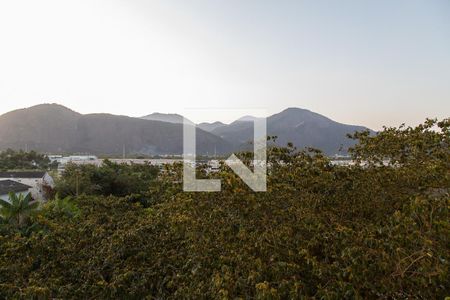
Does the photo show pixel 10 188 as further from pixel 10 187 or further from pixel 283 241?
pixel 283 241

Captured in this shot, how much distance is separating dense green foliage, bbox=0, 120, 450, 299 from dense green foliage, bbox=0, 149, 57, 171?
47001mm

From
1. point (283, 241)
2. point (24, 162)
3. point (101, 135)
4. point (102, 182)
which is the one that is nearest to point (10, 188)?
point (102, 182)

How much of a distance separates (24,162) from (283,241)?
5241cm

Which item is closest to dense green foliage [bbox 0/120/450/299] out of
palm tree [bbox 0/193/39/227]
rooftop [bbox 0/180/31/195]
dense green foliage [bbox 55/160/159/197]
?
palm tree [bbox 0/193/39/227]

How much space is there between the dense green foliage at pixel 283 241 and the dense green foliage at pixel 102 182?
16317mm

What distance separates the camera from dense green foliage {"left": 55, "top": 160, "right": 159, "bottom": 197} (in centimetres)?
2300

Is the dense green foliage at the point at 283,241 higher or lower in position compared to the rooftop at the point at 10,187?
higher

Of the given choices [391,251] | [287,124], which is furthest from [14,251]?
[287,124]

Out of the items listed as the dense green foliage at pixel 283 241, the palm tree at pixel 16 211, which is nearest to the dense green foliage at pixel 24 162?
A: the palm tree at pixel 16 211

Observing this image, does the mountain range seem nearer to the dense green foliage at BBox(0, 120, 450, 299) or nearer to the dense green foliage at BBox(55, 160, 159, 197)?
the dense green foliage at BBox(55, 160, 159, 197)

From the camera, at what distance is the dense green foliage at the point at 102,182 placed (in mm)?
23000

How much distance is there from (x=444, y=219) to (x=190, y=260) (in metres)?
2.85

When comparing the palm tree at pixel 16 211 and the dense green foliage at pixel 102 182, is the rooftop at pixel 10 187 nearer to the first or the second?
the dense green foliage at pixel 102 182

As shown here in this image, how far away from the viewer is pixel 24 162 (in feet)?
164
